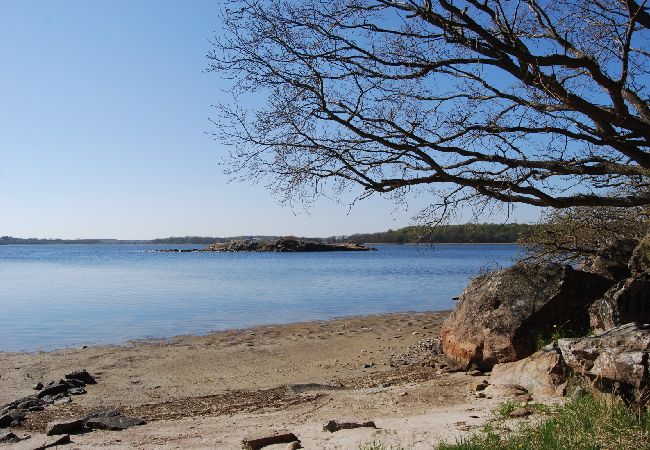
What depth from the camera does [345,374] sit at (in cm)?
1273

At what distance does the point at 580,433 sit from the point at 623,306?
14.1ft

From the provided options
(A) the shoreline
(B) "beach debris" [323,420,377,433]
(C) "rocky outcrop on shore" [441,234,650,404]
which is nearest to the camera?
(B) "beach debris" [323,420,377,433]

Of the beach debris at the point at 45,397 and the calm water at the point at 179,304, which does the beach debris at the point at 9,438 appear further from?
the calm water at the point at 179,304

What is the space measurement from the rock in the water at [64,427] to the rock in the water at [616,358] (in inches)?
244

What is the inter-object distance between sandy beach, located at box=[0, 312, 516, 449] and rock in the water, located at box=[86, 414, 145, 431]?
22 centimetres

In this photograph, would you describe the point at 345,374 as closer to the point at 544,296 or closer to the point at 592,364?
the point at 544,296

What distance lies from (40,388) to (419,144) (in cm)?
868

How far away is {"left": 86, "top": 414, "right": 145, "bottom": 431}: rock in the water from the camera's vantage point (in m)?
8.43

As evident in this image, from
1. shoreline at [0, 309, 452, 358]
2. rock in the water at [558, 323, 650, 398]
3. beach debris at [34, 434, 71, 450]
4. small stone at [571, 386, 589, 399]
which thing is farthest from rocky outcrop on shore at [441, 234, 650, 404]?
shoreline at [0, 309, 452, 358]

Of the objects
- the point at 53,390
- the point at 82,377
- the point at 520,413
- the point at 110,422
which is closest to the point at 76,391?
the point at 53,390

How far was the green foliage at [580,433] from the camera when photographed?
5016mm

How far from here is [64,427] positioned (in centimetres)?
823

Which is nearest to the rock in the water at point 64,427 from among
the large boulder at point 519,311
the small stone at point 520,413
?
the small stone at point 520,413

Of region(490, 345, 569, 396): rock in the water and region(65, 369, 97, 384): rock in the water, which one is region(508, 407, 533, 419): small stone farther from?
region(65, 369, 97, 384): rock in the water
